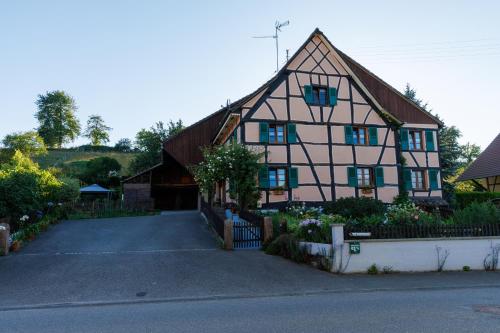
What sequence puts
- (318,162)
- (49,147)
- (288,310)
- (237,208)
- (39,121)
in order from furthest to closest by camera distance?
1. (39,121)
2. (49,147)
3. (318,162)
4. (237,208)
5. (288,310)

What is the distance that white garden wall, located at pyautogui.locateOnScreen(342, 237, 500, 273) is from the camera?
29.8 feet

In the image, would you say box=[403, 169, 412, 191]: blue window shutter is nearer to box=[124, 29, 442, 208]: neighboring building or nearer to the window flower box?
box=[124, 29, 442, 208]: neighboring building

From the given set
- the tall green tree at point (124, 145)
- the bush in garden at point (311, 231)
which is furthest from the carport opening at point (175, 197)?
the tall green tree at point (124, 145)

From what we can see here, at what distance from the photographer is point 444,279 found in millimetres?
8461

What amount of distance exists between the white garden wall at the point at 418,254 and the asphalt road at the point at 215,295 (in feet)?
1.30

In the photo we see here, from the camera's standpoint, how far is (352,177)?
19.0 meters

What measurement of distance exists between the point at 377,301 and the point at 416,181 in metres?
16.9

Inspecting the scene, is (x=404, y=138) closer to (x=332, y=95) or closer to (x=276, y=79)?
(x=332, y=95)

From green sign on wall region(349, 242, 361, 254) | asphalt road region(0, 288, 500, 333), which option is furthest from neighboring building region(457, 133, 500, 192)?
asphalt road region(0, 288, 500, 333)

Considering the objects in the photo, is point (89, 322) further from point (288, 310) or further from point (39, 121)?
point (39, 121)

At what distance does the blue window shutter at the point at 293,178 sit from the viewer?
17.9m

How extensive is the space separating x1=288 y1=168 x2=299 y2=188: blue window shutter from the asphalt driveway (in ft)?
21.9

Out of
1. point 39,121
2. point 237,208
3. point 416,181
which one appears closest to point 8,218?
→ point 237,208

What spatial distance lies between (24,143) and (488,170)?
49814 millimetres
